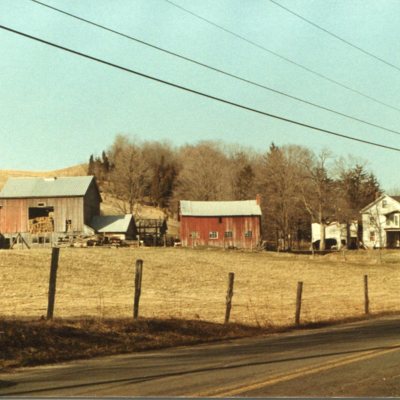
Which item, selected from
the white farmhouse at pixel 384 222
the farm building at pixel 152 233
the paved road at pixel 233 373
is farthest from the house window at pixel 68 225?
the paved road at pixel 233 373

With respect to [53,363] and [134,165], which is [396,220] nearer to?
[134,165]

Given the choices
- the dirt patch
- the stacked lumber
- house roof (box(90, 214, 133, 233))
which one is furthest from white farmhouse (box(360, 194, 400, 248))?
the dirt patch

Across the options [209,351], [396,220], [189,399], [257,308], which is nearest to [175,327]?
[209,351]

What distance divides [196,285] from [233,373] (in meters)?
28.8

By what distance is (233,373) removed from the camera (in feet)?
32.2

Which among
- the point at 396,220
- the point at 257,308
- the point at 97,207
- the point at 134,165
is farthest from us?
the point at 134,165

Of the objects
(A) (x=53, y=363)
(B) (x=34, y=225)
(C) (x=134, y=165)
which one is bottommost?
(A) (x=53, y=363)

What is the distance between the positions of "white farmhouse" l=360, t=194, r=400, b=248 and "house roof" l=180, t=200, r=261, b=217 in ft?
67.9

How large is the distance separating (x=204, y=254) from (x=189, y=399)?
2193 inches

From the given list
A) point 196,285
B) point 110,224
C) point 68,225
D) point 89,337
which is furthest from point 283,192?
point 89,337

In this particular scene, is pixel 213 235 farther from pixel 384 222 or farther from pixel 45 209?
pixel 384 222

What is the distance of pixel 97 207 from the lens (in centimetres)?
8062

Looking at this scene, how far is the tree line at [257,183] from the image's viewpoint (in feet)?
311

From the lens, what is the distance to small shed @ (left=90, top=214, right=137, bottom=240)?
76.3 m
